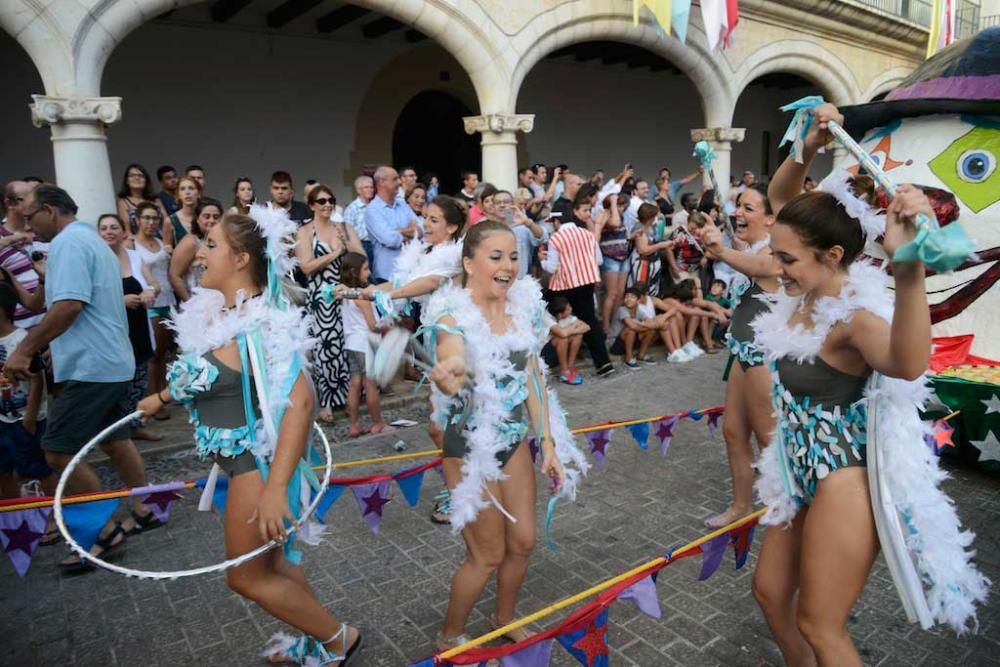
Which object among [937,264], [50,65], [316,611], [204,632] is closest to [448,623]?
[316,611]

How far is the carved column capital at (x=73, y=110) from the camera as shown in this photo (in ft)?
21.8

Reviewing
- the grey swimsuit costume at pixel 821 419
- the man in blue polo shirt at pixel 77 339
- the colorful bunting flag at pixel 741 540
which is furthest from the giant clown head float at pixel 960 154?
the man in blue polo shirt at pixel 77 339

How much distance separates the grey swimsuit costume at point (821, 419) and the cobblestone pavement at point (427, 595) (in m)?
1.18

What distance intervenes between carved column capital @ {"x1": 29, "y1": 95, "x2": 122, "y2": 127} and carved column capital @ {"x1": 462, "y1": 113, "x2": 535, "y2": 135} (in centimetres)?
457

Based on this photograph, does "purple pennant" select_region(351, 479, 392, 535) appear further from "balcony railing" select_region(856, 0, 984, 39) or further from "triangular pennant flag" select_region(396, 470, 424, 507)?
"balcony railing" select_region(856, 0, 984, 39)

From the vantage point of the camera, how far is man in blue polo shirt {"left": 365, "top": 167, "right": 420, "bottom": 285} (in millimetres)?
6738

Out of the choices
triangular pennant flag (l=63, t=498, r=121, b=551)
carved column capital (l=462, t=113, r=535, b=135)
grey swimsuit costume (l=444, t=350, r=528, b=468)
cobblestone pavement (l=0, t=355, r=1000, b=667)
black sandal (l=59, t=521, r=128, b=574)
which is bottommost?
cobblestone pavement (l=0, t=355, r=1000, b=667)

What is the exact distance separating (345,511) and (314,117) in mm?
8579

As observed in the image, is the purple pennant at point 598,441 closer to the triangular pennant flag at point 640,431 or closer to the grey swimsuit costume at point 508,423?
the triangular pennant flag at point 640,431

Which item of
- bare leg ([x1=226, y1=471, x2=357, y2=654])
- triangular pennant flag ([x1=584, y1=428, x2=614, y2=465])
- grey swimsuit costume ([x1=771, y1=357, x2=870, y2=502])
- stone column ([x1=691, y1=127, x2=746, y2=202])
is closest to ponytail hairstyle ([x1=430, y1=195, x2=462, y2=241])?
triangular pennant flag ([x1=584, y1=428, x2=614, y2=465])

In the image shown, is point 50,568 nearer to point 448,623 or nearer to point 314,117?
point 448,623

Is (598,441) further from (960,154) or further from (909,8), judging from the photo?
(909,8)

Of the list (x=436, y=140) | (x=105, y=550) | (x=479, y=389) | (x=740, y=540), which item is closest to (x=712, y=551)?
(x=740, y=540)

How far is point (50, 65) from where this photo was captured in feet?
21.8
